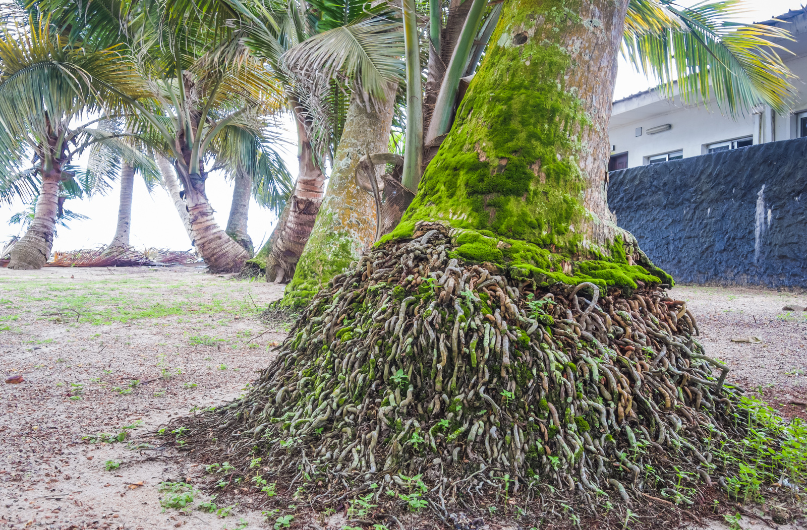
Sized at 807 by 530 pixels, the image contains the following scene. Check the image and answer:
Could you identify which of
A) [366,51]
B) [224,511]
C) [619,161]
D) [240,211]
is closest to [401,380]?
[224,511]

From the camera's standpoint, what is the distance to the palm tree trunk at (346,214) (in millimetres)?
6340

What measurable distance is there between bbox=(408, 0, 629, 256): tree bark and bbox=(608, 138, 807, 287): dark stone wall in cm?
711

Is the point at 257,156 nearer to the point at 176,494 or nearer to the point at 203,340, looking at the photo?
the point at 203,340

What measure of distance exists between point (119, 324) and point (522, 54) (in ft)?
17.4

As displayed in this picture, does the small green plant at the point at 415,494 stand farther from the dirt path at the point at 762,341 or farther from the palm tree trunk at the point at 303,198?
the palm tree trunk at the point at 303,198

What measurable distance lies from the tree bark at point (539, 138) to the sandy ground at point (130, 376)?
1651mm

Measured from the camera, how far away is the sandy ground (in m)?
2.08

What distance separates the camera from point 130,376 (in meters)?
4.02

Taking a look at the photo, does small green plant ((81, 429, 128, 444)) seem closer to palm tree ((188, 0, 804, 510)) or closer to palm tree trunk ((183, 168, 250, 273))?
palm tree ((188, 0, 804, 510))

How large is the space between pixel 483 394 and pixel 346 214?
15.8ft

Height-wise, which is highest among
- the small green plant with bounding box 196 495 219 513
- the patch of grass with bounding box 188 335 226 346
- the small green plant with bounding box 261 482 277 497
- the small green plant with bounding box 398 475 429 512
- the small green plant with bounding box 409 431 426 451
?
→ the small green plant with bounding box 409 431 426 451

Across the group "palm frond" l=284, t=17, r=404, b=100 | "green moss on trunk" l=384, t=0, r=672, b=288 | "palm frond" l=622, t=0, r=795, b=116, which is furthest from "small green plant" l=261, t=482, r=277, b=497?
"palm frond" l=622, t=0, r=795, b=116

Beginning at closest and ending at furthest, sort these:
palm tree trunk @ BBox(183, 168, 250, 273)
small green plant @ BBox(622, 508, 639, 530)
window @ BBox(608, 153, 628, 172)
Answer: small green plant @ BBox(622, 508, 639, 530) < palm tree trunk @ BBox(183, 168, 250, 273) < window @ BBox(608, 153, 628, 172)

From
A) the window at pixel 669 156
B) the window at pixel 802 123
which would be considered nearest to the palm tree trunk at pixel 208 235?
the window at pixel 669 156
